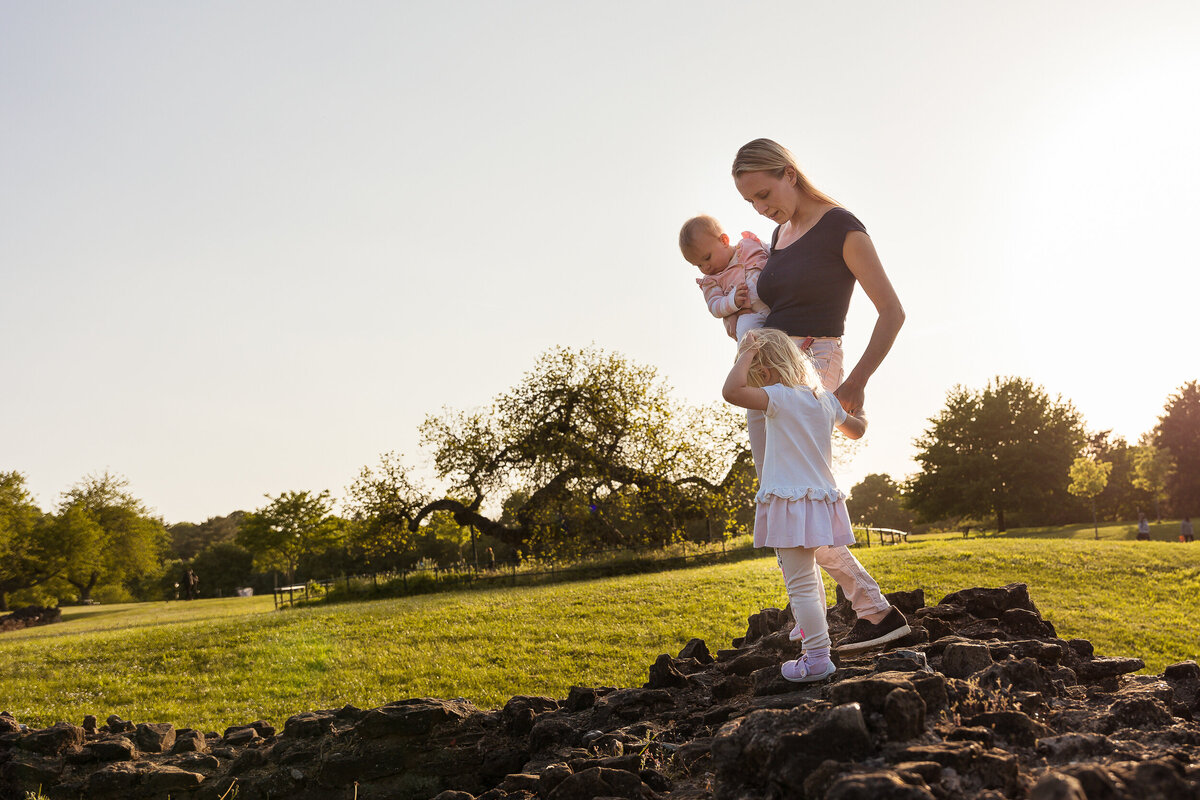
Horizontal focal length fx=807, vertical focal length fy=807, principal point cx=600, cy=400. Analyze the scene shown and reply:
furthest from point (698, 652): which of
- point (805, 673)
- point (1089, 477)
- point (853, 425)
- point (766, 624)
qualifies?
point (1089, 477)

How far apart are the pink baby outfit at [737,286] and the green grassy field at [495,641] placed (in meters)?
4.31

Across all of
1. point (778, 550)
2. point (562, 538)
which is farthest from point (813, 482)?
point (562, 538)

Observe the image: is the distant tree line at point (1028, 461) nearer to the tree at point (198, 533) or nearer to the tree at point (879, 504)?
the tree at point (879, 504)

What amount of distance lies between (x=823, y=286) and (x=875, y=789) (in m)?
2.54

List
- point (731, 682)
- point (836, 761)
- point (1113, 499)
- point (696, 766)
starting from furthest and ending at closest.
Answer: point (1113, 499) → point (731, 682) → point (696, 766) → point (836, 761)

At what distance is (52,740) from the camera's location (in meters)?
4.90

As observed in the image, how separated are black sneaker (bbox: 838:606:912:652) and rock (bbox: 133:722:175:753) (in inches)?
161

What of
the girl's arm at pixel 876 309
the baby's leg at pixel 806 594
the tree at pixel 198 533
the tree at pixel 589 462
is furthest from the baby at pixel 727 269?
the tree at pixel 198 533

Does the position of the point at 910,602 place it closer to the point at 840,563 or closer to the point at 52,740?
the point at 840,563

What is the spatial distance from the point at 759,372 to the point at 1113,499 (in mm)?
55017

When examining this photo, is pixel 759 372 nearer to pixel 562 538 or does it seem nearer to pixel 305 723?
pixel 305 723

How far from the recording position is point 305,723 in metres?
4.71

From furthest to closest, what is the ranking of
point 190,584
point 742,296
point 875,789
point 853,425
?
point 190,584, point 742,296, point 853,425, point 875,789

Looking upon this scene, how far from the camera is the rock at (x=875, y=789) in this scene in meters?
1.85
